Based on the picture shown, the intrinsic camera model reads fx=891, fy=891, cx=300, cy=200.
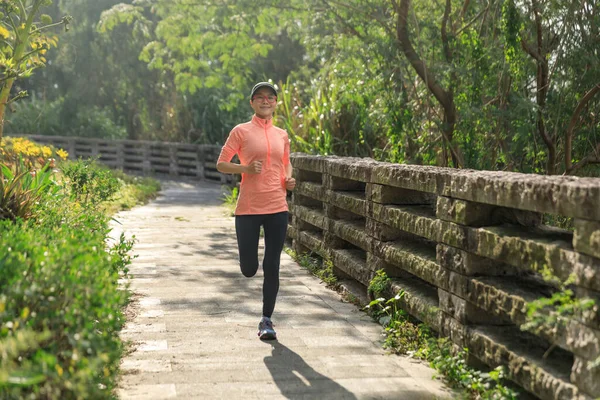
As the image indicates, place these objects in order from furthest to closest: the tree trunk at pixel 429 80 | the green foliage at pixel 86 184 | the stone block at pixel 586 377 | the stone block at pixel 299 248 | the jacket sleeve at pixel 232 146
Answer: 1. the green foliage at pixel 86 184
2. the tree trunk at pixel 429 80
3. the stone block at pixel 299 248
4. the jacket sleeve at pixel 232 146
5. the stone block at pixel 586 377

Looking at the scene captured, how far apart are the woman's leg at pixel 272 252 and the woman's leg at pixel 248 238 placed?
0.27ft

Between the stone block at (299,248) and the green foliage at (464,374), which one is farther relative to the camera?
the stone block at (299,248)

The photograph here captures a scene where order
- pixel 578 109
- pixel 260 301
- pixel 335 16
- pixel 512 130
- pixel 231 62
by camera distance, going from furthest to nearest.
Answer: pixel 231 62 < pixel 335 16 < pixel 512 130 < pixel 578 109 < pixel 260 301

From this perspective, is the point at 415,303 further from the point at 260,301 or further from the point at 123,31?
the point at 123,31

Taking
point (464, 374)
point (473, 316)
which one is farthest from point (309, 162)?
point (464, 374)

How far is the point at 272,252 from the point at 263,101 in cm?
111

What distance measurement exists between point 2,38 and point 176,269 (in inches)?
116

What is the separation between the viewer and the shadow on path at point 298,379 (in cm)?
505

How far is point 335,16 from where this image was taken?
1333 centimetres

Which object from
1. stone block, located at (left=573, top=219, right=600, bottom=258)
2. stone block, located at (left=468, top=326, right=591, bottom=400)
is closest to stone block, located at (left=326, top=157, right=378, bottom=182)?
stone block, located at (left=468, top=326, right=591, bottom=400)

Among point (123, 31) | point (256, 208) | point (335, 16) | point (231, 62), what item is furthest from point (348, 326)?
point (123, 31)

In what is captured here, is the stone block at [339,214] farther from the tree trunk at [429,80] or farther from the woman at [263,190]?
the woman at [263,190]

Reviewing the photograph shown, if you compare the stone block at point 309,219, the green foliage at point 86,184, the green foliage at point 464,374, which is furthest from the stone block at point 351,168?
the green foliage at point 86,184

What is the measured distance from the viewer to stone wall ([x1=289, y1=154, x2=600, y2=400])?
401cm
